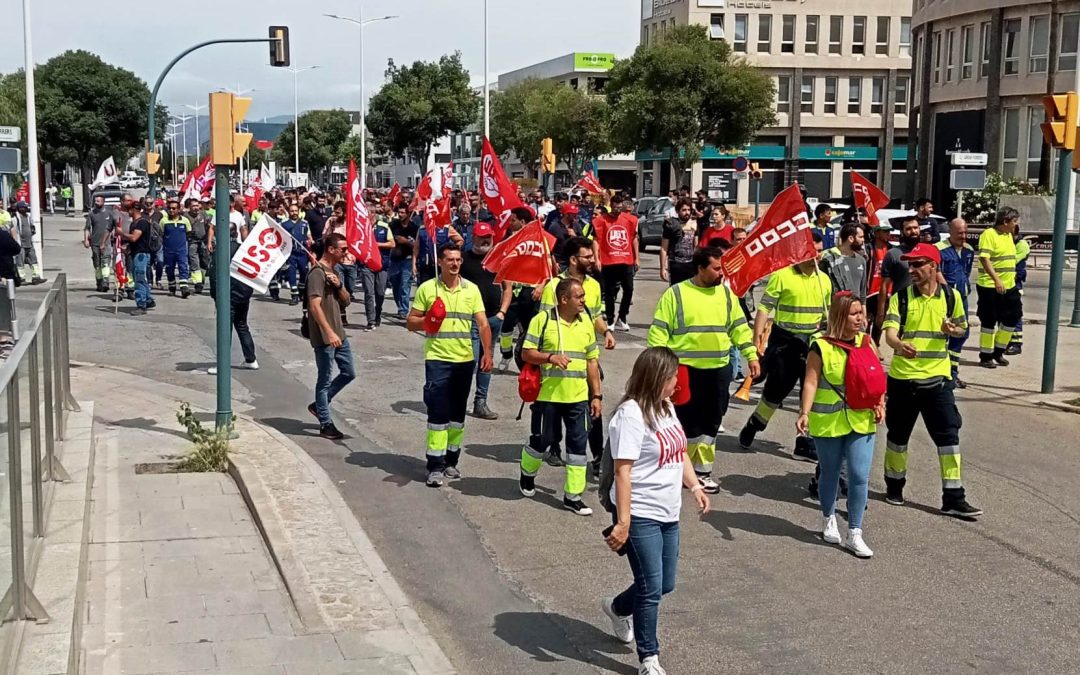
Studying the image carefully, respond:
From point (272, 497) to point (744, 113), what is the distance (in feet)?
157

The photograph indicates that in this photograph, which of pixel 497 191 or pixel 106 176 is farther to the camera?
pixel 106 176

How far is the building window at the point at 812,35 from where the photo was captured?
69562 mm

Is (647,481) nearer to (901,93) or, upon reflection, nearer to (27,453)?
(27,453)

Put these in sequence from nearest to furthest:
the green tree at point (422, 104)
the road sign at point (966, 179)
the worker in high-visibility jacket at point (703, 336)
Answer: the worker in high-visibility jacket at point (703, 336) → the road sign at point (966, 179) → the green tree at point (422, 104)

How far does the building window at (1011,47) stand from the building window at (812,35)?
23.9m

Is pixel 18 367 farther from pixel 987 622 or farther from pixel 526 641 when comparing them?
pixel 987 622

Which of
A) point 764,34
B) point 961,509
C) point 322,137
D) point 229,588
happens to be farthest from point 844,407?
point 322,137

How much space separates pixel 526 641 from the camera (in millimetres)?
6078

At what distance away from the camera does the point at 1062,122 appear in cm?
1270

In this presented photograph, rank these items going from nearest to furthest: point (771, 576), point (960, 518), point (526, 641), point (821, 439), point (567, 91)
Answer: point (526, 641) → point (771, 576) → point (821, 439) → point (960, 518) → point (567, 91)

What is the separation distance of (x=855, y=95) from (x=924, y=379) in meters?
64.6

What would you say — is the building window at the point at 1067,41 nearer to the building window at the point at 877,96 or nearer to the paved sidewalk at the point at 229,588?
the building window at the point at 877,96

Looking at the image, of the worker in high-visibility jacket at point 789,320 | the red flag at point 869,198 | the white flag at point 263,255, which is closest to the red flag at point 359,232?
the white flag at point 263,255

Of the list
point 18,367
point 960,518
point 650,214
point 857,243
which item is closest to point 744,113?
point 650,214
